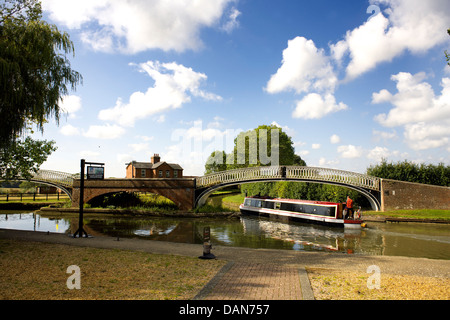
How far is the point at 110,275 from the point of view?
658cm

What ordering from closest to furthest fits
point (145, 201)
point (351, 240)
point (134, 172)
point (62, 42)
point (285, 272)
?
point (285, 272)
point (62, 42)
point (351, 240)
point (145, 201)
point (134, 172)

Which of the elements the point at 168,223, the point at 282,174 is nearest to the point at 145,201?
the point at 168,223

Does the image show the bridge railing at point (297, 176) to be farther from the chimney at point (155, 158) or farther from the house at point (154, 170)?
the chimney at point (155, 158)

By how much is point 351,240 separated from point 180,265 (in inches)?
440

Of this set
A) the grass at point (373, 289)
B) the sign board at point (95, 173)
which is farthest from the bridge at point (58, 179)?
the grass at point (373, 289)

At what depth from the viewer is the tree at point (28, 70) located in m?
8.77

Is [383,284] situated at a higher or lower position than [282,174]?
lower

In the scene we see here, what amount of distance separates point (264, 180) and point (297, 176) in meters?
3.02

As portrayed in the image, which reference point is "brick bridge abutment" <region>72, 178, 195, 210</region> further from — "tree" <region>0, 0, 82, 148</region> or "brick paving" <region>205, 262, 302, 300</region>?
"brick paving" <region>205, 262, 302, 300</region>

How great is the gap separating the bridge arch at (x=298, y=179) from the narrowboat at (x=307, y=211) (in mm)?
2418

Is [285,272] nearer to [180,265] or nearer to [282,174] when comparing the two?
[180,265]

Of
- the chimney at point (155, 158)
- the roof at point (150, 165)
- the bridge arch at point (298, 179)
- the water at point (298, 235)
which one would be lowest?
the water at point (298, 235)

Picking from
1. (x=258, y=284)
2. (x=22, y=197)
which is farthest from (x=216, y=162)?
(x=258, y=284)

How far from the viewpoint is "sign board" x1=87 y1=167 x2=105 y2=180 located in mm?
13609
